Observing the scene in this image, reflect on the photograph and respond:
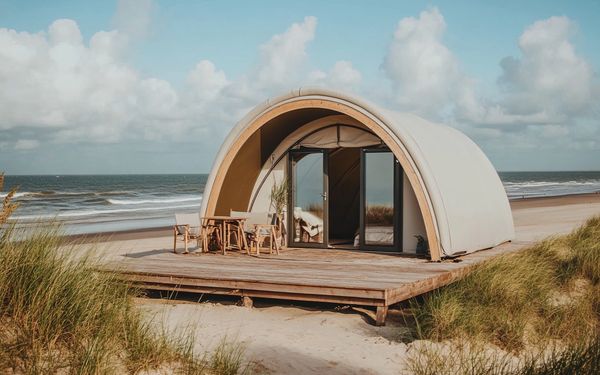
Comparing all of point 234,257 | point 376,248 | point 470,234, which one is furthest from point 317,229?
point 470,234

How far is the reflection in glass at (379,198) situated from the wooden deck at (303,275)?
31.4 inches

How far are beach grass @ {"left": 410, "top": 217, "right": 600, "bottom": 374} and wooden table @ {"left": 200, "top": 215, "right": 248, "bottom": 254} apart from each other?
127 inches

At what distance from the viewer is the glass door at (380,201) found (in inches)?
417

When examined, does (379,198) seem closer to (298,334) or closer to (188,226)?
(188,226)

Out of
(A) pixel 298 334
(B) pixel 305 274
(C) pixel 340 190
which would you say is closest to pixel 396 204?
(C) pixel 340 190

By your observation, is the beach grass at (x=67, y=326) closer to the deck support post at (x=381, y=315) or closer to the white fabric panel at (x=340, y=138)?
the deck support post at (x=381, y=315)

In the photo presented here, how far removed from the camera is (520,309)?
6.84 meters

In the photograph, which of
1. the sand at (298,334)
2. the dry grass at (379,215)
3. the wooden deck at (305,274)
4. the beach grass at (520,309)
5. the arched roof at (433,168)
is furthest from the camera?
the dry grass at (379,215)

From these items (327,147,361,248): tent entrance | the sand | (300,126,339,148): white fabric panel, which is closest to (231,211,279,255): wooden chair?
(300,126,339,148): white fabric panel

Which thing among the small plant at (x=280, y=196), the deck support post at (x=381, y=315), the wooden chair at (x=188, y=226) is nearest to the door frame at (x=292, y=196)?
the small plant at (x=280, y=196)

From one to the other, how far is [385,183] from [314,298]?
3.86 meters

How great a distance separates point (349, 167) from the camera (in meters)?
12.5

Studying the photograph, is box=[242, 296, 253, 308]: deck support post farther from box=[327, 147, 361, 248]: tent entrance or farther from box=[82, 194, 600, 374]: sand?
box=[327, 147, 361, 248]: tent entrance

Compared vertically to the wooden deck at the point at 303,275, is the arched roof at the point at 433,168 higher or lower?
higher
